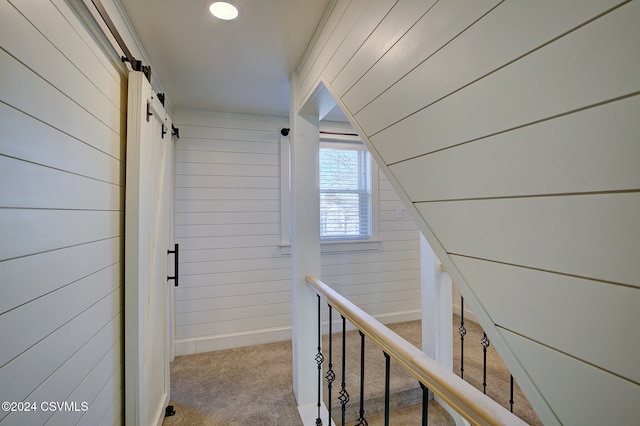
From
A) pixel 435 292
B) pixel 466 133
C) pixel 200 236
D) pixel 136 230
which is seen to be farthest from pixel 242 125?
pixel 466 133

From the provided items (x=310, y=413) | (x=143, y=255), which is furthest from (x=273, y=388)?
(x=143, y=255)

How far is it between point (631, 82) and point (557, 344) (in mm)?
437

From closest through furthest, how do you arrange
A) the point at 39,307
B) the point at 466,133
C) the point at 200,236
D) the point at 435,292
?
the point at 466,133
the point at 39,307
the point at 435,292
the point at 200,236

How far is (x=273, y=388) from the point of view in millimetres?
2215

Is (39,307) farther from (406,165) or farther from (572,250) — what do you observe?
(572,250)

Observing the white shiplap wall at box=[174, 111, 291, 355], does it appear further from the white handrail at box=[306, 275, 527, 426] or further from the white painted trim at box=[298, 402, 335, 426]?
the white handrail at box=[306, 275, 527, 426]

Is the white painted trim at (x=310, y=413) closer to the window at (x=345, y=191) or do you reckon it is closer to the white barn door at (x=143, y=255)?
the white barn door at (x=143, y=255)

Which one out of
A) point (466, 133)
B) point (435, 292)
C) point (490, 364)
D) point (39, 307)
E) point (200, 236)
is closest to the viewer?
point (466, 133)

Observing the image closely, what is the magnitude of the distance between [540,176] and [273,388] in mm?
2377

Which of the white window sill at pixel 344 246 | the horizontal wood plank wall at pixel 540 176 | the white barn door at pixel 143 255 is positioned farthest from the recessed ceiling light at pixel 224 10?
the white window sill at pixel 344 246

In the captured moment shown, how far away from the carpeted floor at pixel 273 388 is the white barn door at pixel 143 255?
374 mm

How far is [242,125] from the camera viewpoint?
294 centimetres

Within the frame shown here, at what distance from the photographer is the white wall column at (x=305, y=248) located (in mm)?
1999

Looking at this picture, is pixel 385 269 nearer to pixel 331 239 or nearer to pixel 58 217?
pixel 331 239
